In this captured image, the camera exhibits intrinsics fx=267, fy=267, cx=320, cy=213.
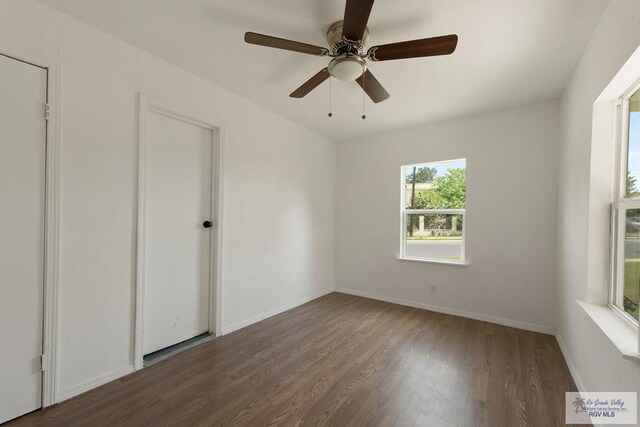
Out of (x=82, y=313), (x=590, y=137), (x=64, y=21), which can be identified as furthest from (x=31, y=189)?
(x=590, y=137)

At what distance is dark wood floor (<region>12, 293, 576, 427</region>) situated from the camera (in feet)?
5.37

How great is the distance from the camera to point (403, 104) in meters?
2.95

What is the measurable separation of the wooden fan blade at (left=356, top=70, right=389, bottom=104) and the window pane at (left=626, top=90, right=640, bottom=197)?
147cm

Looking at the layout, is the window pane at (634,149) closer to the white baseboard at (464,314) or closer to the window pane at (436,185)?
the window pane at (436,185)

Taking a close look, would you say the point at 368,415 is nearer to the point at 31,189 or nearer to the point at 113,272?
the point at 113,272

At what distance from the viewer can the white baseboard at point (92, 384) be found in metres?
1.75

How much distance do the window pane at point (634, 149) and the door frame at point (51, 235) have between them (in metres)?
3.48

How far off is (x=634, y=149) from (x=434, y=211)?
2106mm

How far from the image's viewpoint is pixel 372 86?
6.66ft

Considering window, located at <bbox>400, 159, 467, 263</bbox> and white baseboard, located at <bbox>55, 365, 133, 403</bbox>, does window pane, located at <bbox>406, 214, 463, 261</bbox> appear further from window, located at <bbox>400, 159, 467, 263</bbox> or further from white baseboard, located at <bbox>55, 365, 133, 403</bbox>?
white baseboard, located at <bbox>55, 365, 133, 403</bbox>

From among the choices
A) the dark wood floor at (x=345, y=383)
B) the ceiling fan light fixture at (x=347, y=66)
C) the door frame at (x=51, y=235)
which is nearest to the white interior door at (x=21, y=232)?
the door frame at (x=51, y=235)

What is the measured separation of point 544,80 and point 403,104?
123 centimetres

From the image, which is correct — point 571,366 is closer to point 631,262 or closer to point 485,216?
point 631,262

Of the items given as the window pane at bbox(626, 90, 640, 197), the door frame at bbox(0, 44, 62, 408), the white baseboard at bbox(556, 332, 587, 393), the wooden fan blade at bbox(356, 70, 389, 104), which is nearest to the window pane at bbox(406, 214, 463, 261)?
the white baseboard at bbox(556, 332, 587, 393)
